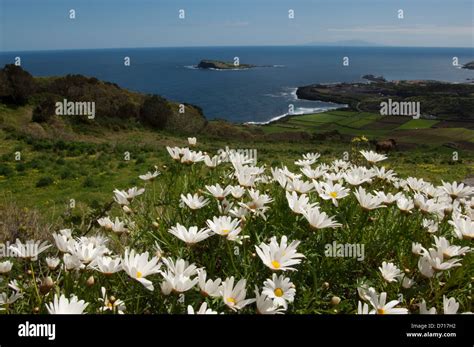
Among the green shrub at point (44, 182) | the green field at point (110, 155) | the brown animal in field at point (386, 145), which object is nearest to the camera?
the green field at point (110, 155)

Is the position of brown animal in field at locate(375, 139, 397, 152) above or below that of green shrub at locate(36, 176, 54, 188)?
above

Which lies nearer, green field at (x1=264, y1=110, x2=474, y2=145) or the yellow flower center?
the yellow flower center

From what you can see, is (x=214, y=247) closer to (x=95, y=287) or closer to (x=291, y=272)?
(x=291, y=272)

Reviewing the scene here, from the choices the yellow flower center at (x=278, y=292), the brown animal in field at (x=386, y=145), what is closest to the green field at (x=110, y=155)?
the brown animal in field at (x=386, y=145)

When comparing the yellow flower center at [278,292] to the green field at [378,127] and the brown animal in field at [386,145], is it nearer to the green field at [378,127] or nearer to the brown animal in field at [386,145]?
the brown animal in field at [386,145]

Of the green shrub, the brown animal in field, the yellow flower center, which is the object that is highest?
the yellow flower center

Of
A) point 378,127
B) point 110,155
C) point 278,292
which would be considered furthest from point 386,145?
point 278,292

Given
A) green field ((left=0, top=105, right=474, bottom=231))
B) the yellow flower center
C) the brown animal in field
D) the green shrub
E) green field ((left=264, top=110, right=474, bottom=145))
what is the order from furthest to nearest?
green field ((left=264, top=110, right=474, bottom=145)) → the brown animal in field → the green shrub → green field ((left=0, top=105, right=474, bottom=231)) → the yellow flower center

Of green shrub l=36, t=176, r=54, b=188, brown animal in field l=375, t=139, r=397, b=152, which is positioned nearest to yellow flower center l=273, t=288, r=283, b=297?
green shrub l=36, t=176, r=54, b=188

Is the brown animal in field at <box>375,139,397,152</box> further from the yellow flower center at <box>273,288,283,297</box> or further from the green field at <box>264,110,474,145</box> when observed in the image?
the yellow flower center at <box>273,288,283,297</box>
